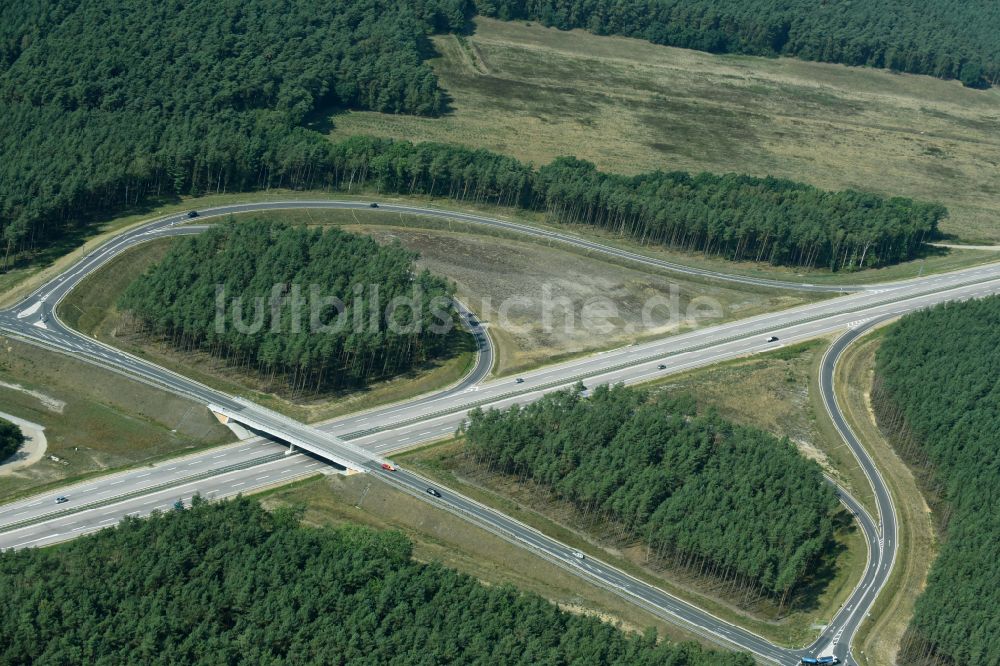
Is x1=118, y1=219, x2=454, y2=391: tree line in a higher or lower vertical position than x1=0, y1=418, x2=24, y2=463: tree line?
higher

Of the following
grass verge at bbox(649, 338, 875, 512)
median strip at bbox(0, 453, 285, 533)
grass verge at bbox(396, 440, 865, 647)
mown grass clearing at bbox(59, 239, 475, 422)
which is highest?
grass verge at bbox(649, 338, 875, 512)

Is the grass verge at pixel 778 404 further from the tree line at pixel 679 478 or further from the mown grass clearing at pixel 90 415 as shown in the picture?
the mown grass clearing at pixel 90 415

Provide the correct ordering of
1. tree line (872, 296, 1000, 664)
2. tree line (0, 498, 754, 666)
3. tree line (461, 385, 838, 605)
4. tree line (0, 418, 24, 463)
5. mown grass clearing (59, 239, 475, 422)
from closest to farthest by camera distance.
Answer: tree line (0, 498, 754, 666) < tree line (872, 296, 1000, 664) < tree line (461, 385, 838, 605) < tree line (0, 418, 24, 463) < mown grass clearing (59, 239, 475, 422)

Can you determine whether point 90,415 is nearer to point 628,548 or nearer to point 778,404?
point 628,548

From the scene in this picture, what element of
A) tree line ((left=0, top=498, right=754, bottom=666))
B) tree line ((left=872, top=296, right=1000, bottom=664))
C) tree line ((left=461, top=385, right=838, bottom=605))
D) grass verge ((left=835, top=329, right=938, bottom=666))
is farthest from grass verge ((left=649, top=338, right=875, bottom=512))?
tree line ((left=0, top=498, right=754, bottom=666))

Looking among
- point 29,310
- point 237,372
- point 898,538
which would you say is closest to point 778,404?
point 898,538

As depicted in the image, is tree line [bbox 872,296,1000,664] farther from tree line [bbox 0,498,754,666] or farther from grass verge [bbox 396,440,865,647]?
tree line [bbox 0,498,754,666]

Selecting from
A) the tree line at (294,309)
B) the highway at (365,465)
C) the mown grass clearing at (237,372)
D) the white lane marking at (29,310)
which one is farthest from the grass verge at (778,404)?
the white lane marking at (29,310)
